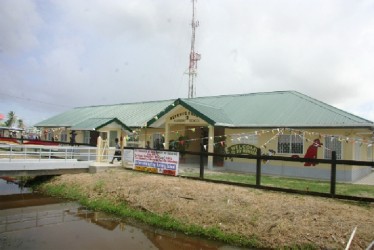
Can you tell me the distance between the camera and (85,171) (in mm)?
17562

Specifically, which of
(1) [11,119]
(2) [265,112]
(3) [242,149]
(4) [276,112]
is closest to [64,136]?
(3) [242,149]

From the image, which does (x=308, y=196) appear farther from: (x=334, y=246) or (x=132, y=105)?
(x=132, y=105)

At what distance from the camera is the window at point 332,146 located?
17.3 m

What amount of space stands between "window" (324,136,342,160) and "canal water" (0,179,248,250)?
36.2 ft

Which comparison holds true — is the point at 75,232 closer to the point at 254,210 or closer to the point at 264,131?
the point at 254,210

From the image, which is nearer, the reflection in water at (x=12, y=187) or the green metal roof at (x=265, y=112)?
the reflection in water at (x=12, y=187)

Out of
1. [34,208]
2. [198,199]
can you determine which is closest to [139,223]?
[198,199]

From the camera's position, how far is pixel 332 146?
17.5m

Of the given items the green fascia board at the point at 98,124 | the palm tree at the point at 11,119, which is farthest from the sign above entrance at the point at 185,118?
the palm tree at the point at 11,119

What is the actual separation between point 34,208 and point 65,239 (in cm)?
430

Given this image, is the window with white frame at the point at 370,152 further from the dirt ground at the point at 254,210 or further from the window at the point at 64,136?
the window at the point at 64,136

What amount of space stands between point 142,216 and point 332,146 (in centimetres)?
1120

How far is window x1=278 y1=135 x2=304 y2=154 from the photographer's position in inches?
720

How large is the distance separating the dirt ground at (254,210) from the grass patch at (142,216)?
0.65ft
